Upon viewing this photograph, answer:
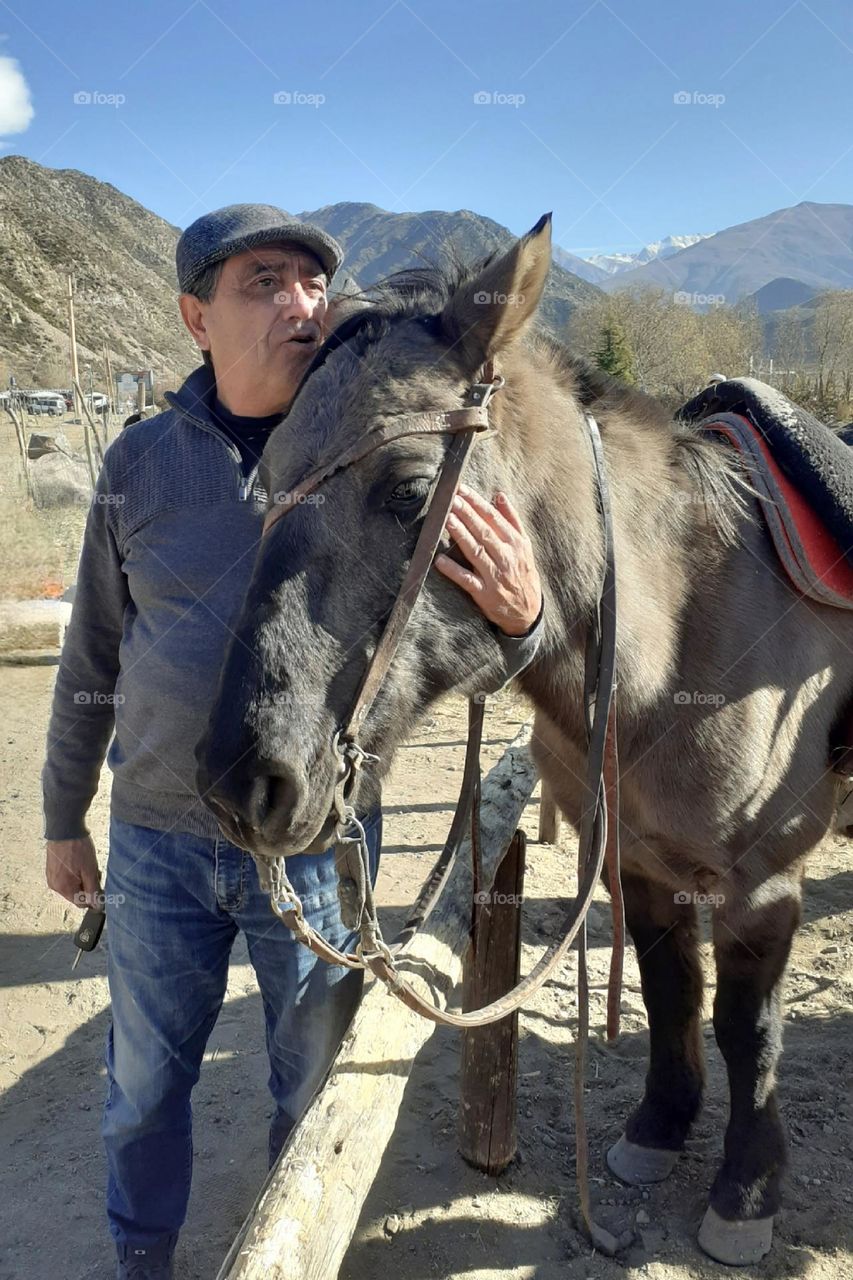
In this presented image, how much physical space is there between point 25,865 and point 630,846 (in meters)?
4.18

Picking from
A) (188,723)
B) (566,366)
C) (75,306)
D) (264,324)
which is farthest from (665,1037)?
(75,306)

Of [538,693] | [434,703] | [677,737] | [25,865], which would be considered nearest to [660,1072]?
[677,737]

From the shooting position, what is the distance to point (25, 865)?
16.8 ft

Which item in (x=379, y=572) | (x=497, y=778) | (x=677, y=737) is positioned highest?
(x=379, y=572)

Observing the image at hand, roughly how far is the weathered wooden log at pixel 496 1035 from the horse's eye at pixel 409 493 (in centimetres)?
162

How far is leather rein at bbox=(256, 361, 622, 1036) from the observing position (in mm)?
1559

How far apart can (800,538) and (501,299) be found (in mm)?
1084

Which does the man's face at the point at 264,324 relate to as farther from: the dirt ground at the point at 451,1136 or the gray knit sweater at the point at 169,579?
the dirt ground at the point at 451,1136

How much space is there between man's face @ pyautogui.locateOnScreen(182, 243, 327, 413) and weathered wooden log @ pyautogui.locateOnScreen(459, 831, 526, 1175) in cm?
170

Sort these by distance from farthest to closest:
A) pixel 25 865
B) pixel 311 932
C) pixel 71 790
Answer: pixel 25 865 < pixel 71 790 < pixel 311 932

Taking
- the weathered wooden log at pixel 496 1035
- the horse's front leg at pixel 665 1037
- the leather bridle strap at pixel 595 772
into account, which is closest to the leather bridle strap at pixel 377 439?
the leather bridle strap at pixel 595 772

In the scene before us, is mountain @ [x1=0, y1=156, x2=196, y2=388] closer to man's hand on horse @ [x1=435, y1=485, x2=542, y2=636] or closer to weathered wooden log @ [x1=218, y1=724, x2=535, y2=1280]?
weathered wooden log @ [x1=218, y1=724, x2=535, y2=1280]

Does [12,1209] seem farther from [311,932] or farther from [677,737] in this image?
[677,737]

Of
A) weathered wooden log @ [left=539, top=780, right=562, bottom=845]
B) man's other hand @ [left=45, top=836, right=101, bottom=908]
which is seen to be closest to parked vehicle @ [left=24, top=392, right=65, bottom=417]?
weathered wooden log @ [left=539, top=780, right=562, bottom=845]
